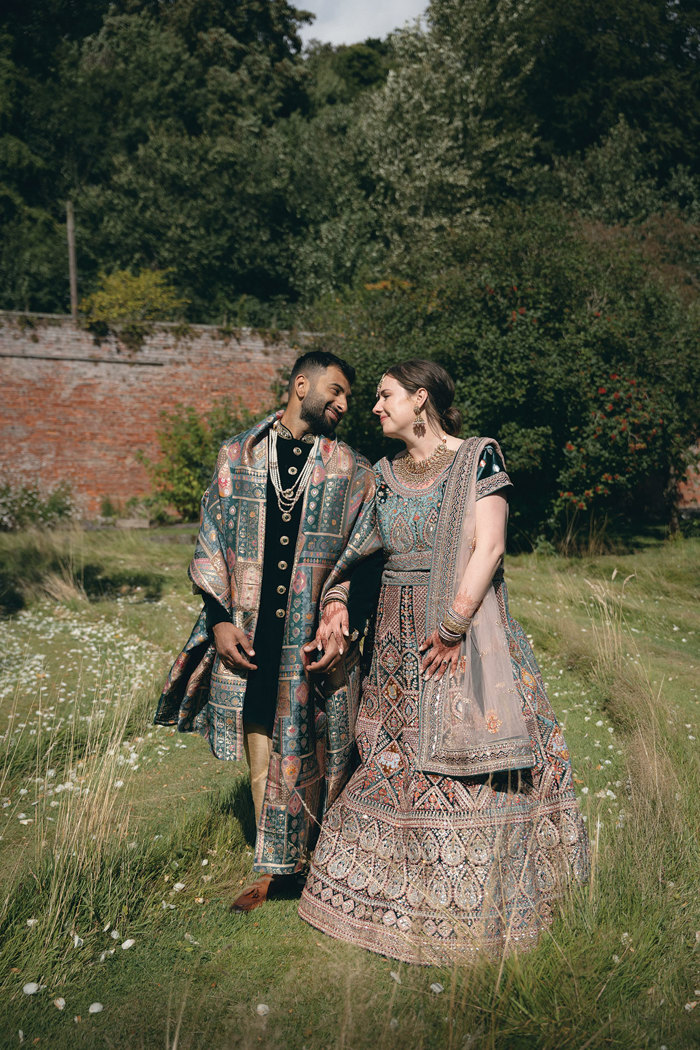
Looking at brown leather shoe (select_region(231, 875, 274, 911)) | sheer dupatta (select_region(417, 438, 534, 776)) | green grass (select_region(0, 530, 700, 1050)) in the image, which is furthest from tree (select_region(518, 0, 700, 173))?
brown leather shoe (select_region(231, 875, 274, 911))

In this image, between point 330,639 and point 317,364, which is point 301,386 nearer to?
point 317,364

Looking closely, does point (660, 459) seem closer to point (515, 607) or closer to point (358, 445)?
point (358, 445)

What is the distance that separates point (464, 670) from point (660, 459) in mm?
10919

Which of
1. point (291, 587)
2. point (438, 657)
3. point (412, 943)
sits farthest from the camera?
point (291, 587)

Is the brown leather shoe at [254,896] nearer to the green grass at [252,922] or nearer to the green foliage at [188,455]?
the green grass at [252,922]

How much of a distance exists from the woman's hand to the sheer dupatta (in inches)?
0.9

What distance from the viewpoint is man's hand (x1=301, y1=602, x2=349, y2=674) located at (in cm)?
306

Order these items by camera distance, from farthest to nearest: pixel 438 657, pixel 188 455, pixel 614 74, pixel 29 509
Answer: pixel 614 74 → pixel 188 455 → pixel 29 509 → pixel 438 657

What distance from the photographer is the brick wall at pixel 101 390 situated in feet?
52.3

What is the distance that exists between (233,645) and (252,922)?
3.44 ft

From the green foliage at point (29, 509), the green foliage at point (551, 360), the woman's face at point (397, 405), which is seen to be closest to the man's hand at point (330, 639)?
the woman's face at point (397, 405)

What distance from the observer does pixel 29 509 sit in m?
14.7

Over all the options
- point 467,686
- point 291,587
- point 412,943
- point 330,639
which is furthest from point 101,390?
point 412,943

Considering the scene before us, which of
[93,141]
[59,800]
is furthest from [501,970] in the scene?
[93,141]
